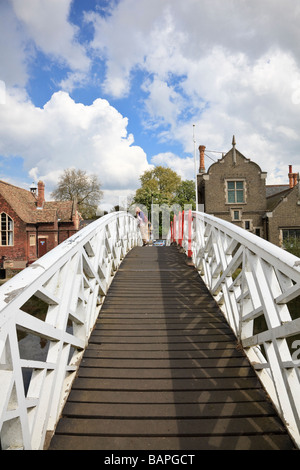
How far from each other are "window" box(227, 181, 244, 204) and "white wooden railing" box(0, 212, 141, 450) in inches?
935

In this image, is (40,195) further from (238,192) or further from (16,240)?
(238,192)

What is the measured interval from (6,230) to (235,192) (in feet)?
70.3

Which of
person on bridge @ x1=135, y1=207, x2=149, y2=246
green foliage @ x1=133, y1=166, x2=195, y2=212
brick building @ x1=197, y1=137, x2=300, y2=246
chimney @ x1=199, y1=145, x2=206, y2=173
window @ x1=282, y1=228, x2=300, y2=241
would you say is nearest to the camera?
person on bridge @ x1=135, y1=207, x2=149, y2=246

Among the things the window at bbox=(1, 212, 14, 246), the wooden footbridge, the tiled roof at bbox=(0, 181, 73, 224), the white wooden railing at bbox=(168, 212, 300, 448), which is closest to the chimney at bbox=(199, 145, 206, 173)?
the tiled roof at bbox=(0, 181, 73, 224)

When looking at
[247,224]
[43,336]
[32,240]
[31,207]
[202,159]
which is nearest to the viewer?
[43,336]

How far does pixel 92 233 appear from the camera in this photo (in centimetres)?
388

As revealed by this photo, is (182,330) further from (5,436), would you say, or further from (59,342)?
(5,436)

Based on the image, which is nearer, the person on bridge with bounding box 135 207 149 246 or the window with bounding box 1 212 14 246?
the person on bridge with bounding box 135 207 149 246

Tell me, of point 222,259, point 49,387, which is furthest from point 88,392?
point 222,259

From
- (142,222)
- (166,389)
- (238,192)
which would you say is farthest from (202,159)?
(166,389)

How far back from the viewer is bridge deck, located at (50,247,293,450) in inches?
86.5

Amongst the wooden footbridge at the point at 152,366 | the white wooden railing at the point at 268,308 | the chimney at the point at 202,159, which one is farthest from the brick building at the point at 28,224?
the white wooden railing at the point at 268,308

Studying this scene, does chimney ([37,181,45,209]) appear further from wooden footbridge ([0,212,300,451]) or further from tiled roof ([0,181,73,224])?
wooden footbridge ([0,212,300,451])

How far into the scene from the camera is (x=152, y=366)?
9.78 ft
